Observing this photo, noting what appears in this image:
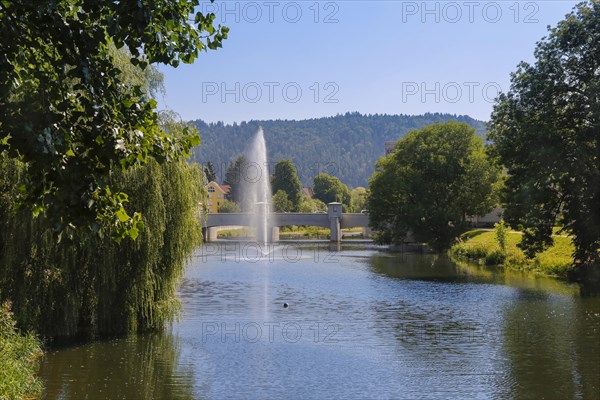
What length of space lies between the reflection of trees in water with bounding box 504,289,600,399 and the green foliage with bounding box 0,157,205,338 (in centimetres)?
1032

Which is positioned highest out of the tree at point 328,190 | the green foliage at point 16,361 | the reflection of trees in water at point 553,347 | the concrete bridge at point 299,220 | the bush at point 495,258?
the tree at point 328,190

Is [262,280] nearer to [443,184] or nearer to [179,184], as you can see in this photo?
[179,184]

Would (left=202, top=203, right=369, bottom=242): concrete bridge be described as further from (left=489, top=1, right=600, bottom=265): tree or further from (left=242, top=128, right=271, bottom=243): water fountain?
(left=489, top=1, right=600, bottom=265): tree

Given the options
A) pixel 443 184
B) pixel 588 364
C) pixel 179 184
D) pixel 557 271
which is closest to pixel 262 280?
pixel 557 271

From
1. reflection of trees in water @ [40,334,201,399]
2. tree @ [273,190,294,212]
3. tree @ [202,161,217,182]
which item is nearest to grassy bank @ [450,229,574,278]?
tree @ [202,161,217,182]

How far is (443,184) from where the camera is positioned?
6475 cm

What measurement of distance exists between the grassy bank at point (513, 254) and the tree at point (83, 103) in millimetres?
34338

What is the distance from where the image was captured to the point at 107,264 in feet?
61.6

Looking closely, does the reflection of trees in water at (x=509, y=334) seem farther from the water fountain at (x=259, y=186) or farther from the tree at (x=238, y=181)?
the tree at (x=238, y=181)

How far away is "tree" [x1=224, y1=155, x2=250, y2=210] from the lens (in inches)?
5002

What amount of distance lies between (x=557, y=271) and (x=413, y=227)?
2502cm

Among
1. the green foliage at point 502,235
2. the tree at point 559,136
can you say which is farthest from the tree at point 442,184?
the tree at point 559,136

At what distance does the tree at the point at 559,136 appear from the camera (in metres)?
32.6

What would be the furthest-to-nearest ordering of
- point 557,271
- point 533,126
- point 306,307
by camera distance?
point 557,271 → point 533,126 → point 306,307
